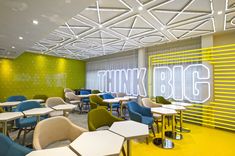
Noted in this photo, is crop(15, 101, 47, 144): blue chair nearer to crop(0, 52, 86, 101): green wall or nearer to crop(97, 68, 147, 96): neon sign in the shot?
crop(97, 68, 147, 96): neon sign

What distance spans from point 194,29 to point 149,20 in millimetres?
1642

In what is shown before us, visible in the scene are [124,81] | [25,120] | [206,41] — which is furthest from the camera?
[124,81]

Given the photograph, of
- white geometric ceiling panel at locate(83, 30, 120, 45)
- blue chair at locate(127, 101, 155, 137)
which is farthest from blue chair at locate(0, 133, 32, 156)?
white geometric ceiling panel at locate(83, 30, 120, 45)

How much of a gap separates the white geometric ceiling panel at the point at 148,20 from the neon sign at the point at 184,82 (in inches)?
48.7

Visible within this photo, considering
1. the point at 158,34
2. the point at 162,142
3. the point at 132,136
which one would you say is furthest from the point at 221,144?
the point at 158,34

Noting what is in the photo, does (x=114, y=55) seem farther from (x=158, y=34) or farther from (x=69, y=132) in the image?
(x=69, y=132)

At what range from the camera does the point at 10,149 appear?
1.46 m

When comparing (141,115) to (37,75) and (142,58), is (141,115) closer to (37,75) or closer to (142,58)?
(142,58)

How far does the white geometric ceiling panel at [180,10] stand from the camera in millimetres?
3200

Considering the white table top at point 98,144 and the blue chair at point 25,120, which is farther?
the blue chair at point 25,120

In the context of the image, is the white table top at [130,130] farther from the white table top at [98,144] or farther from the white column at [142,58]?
the white column at [142,58]

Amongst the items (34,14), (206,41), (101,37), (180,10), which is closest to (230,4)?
(180,10)

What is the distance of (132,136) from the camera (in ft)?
6.24

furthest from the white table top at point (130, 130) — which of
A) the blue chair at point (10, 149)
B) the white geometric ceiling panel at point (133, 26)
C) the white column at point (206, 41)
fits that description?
the white column at point (206, 41)
